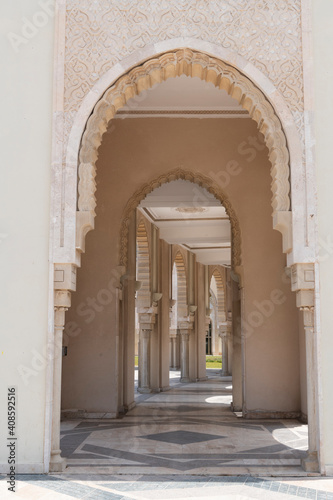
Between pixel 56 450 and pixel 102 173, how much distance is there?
13.5 feet

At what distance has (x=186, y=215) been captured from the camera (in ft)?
36.4

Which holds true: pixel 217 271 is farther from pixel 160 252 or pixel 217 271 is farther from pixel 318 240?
pixel 318 240

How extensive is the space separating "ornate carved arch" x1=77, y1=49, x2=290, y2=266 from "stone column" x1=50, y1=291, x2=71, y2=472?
44 centimetres

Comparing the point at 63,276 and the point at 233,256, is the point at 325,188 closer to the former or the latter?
the point at 63,276

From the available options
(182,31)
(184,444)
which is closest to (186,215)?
(184,444)

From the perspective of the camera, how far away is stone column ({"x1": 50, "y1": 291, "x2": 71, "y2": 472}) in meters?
3.90

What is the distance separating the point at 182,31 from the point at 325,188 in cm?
172

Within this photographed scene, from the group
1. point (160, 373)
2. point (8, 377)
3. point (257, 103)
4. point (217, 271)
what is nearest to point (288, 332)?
point (257, 103)

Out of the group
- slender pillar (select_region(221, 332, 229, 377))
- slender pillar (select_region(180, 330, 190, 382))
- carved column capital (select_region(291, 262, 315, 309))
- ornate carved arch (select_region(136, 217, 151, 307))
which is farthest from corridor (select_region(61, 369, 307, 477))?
slender pillar (select_region(221, 332, 229, 377))

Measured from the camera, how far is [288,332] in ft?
22.0

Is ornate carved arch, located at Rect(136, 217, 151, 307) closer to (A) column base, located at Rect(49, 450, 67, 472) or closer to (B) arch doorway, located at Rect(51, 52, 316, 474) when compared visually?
(B) arch doorway, located at Rect(51, 52, 316, 474)

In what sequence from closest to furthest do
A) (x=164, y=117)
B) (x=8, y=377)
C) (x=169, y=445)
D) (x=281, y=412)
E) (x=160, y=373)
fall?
(x=8, y=377), (x=169, y=445), (x=281, y=412), (x=164, y=117), (x=160, y=373)

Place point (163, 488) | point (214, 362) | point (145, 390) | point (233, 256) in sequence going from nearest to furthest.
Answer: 1. point (163, 488)
2. point (233, 256)
3. point (145, 390)
4. point (214, 362)

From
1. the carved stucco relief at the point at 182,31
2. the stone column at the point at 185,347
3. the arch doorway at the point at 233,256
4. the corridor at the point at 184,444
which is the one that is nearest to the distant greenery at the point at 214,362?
the stone column at the point at 185,347
